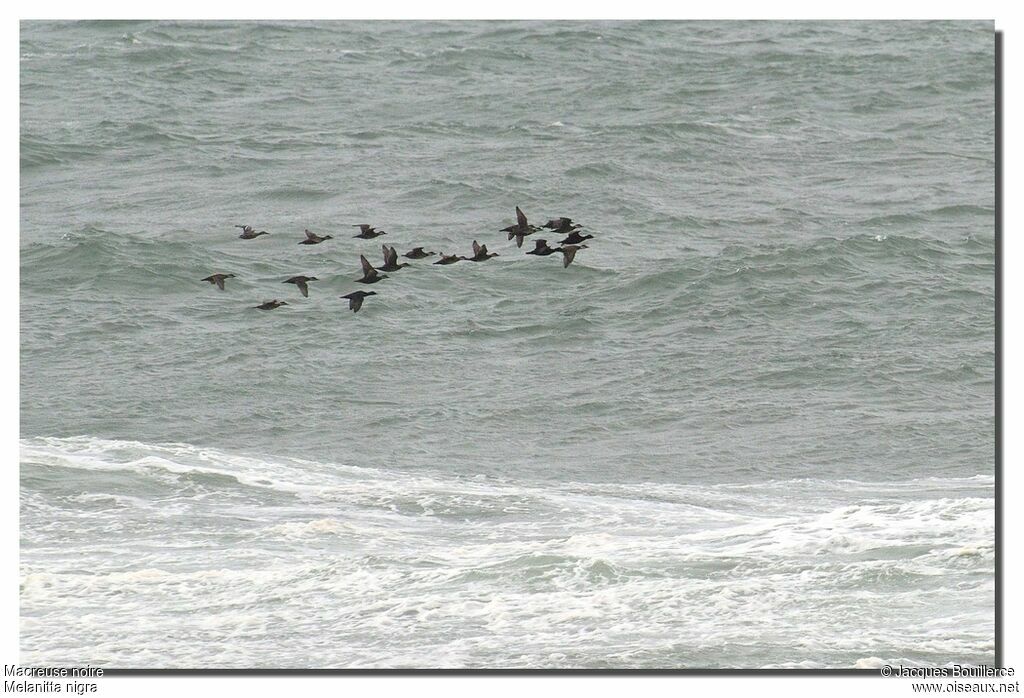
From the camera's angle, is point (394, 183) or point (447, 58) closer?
point (394, 183)

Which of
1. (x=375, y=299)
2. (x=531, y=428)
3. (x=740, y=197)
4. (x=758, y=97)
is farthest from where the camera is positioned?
(x=758, y=97)

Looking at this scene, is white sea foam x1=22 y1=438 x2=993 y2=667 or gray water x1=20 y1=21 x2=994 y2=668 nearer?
white sea foam x1=22 y1=438 x2=993 y2=667

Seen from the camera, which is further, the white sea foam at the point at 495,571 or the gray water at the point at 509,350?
the gray water at the point at 509,350

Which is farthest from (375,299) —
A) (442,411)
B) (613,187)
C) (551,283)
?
(613,187)

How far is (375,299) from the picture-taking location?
32.3 meters

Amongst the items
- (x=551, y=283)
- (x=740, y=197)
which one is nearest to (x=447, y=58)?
(x=740, y=197)

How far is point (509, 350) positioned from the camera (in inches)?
1178

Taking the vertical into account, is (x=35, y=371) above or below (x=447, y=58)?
below

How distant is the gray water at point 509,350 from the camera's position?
19.2 m

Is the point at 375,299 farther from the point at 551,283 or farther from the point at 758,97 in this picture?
the point at 758,97

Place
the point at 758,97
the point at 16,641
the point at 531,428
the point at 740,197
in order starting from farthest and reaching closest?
the point at 758,97
the point at 740,197
the point at 531,428
the point at 16,641

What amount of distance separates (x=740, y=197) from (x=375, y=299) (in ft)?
31.0

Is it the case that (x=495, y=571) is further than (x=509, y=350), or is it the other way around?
(x=509, y=350)

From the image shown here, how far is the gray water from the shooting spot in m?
19.2
